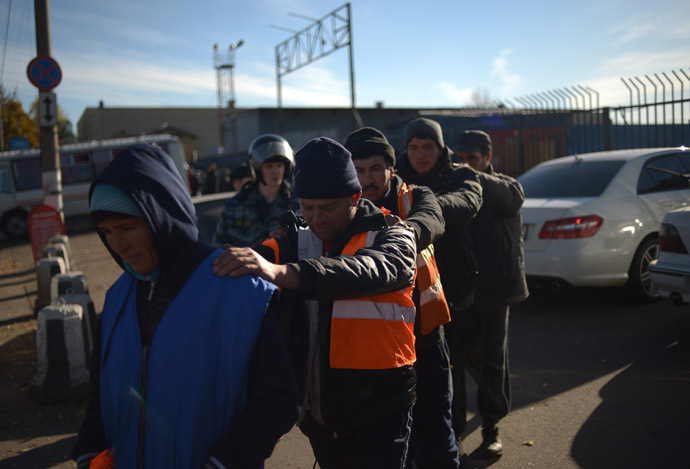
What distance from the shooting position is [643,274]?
6578 millimetres

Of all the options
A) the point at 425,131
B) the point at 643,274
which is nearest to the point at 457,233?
the point at 425,131

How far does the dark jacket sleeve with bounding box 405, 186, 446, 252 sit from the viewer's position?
2.25 metres

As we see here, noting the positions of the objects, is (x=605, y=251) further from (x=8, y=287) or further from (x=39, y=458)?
(x=8, y=287)

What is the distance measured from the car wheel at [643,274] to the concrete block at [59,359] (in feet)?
19.3

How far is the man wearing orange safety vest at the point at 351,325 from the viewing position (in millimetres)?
1862

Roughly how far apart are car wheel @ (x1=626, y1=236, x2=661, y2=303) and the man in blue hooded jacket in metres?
6.11

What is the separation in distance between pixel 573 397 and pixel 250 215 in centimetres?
289

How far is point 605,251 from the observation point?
6344mm

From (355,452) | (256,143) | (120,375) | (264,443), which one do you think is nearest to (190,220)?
(120,375)

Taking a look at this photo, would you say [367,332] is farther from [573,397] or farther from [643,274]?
[643,274]

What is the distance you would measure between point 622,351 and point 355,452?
4220 mm

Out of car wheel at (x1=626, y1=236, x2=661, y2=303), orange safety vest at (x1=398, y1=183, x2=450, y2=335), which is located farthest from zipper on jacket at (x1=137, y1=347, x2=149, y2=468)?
car wheel at (x1=626, y1=236, x2=661, y2=303)

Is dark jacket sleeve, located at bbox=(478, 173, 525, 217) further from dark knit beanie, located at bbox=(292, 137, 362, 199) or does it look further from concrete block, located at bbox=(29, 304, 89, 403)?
concrete block, located at bbox=(29, 304, 89, 403)

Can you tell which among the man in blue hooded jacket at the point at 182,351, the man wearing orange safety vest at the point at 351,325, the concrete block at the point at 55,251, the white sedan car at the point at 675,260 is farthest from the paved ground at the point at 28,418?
the white sedan car at the point at 675,260
